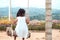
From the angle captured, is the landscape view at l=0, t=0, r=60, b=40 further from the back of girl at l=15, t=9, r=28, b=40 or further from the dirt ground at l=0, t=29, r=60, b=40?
the back of girl at l=15, t=9, r=28, b=40

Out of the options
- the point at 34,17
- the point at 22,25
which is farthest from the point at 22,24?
the point at 34,17

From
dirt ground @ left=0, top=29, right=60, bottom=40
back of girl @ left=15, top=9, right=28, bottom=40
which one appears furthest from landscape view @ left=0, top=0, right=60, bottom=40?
back of girl @ left=15, top=9, right=28, bottom=40

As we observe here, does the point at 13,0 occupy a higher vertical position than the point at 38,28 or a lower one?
higher

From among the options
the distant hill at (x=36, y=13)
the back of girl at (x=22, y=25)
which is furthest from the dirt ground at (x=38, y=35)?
the back of girl at (x=22, y=25)

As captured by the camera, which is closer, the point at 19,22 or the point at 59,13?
the point at 19,22

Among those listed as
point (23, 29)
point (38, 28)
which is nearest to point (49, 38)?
point (23, 29)

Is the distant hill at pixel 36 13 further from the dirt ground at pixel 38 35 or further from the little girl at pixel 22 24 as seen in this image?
the little girl at pixel 22 24

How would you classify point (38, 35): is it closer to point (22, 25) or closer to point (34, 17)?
point (34, 17)

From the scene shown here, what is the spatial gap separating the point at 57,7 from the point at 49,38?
239 centimetres

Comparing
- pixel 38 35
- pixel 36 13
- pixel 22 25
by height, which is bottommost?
pixel 38 35

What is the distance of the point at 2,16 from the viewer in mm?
9438

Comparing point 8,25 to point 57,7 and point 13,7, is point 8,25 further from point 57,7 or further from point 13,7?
point 57,7

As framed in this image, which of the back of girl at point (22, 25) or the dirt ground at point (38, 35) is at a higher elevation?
the back of girl at point (22, 25)

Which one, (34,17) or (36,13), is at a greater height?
(36,13)
